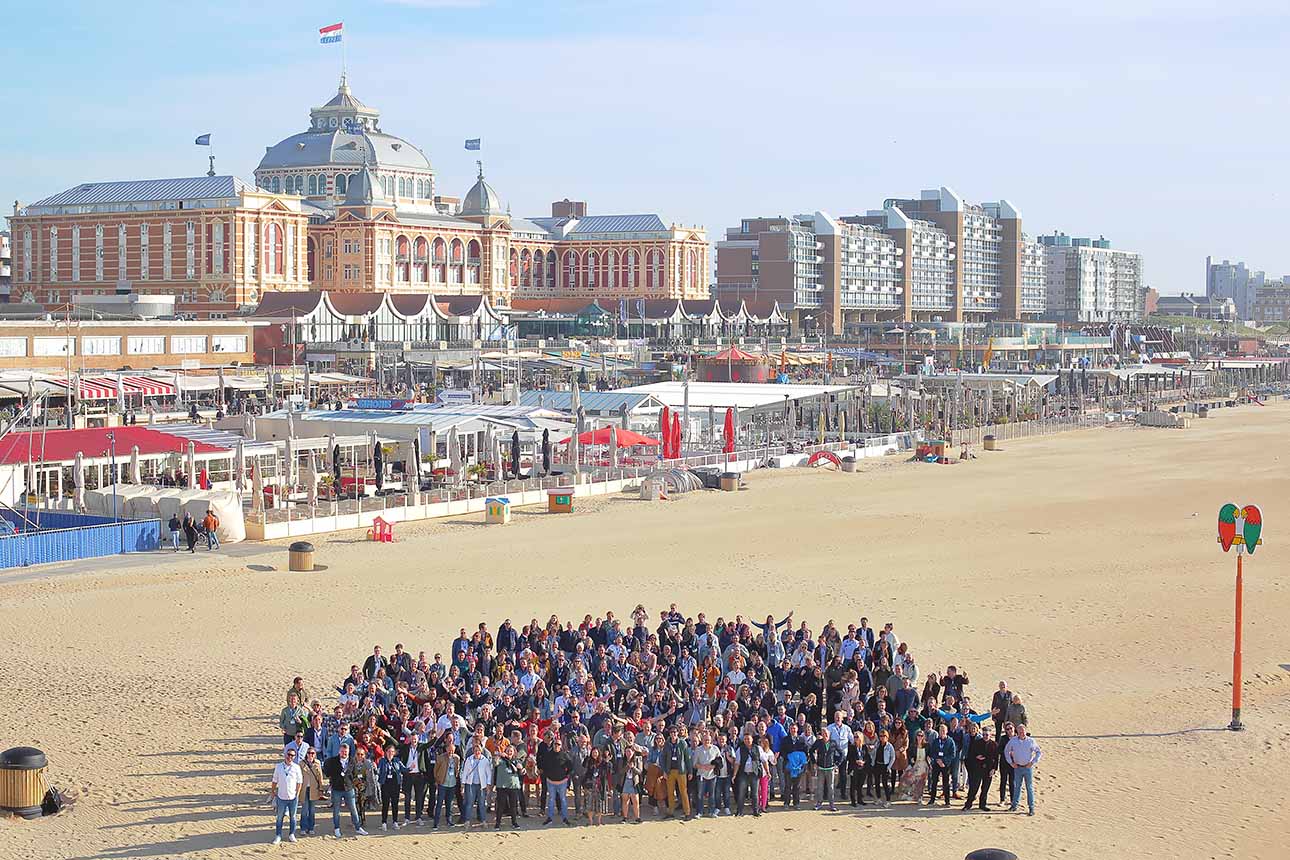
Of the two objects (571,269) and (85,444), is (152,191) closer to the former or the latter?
(571,269)

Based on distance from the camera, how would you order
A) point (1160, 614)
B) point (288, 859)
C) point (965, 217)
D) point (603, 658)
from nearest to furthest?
point (288, 859) < point (603, 658) < point (1160, 614) < point (965, 217)

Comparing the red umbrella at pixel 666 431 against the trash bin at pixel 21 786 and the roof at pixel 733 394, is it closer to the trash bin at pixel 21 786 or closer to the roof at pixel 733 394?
the roof at pixel 733 394

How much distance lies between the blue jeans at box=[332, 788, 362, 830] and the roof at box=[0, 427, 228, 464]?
19.8 metres

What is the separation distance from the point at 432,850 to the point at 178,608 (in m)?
12.0

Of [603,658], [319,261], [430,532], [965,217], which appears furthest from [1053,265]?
[603,658]

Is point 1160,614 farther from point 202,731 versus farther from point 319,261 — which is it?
point 319,261

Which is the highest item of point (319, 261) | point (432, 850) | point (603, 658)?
point (319, 261)

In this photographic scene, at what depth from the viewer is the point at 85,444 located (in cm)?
3509

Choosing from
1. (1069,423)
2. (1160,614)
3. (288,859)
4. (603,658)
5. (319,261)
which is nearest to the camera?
(288,859)

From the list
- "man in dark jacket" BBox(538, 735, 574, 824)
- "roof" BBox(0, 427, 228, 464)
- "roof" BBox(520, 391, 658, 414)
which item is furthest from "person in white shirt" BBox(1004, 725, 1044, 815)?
"roof" BBox(520, 391, 658, 414)

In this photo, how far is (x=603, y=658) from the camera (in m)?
17.9

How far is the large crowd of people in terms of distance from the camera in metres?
15.3

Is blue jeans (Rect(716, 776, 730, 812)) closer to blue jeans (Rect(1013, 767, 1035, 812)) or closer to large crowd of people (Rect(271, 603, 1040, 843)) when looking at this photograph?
large crowd of people (Rect(271, 603, 1040, 843))

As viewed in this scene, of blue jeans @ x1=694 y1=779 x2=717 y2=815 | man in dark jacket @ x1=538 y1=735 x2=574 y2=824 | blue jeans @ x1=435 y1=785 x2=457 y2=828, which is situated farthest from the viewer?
blue jeans @ x1=694 y1=779 x2=717 y2=815
